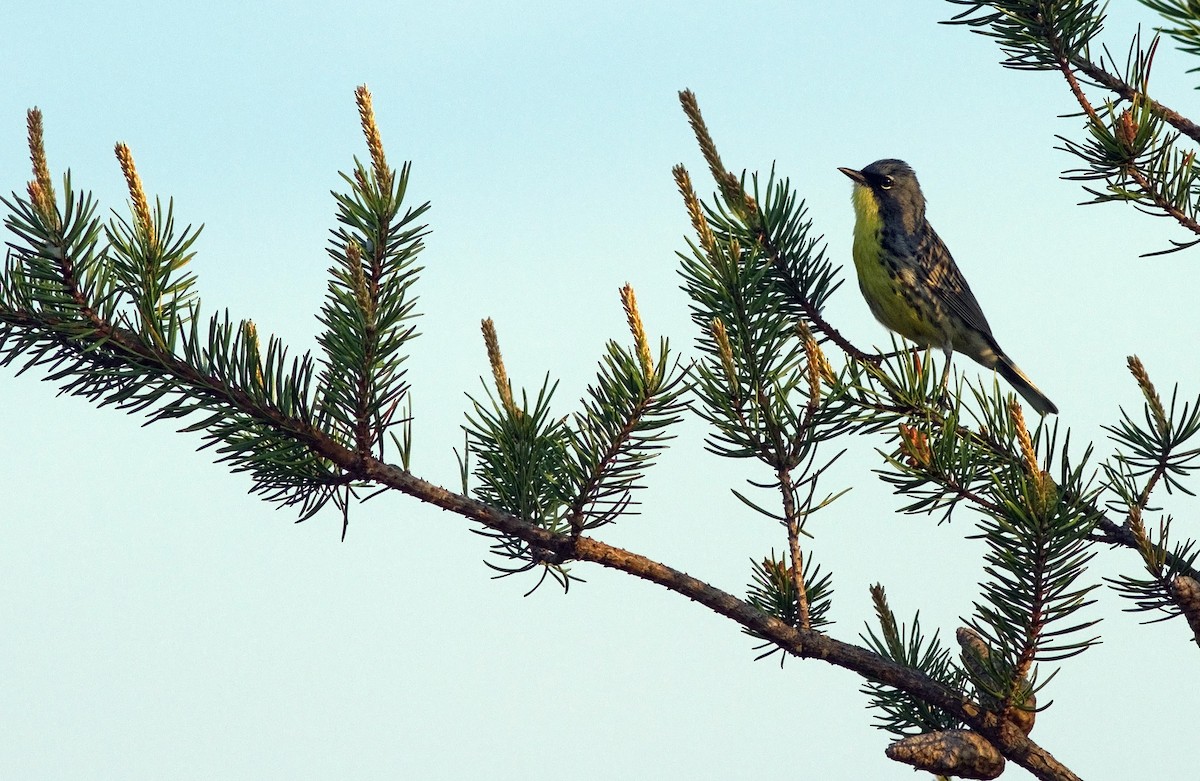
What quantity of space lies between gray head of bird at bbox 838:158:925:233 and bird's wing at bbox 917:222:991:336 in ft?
0.51

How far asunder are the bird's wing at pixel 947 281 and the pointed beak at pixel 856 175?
635 mm

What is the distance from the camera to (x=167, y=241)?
2.83 metres

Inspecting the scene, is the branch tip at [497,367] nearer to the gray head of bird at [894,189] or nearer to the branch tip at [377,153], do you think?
the branch tip at [377,153]

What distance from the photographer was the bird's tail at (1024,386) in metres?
Answer: 7.91

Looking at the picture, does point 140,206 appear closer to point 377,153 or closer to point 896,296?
point 377,153

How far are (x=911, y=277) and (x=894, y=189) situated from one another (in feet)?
4.34

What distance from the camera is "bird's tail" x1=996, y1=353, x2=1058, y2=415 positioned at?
791cm

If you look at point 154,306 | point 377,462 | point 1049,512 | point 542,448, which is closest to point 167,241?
point 154,306

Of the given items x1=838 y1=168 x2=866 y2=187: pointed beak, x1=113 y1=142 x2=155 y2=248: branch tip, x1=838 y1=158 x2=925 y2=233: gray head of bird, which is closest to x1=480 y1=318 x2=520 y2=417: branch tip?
x1=113 y1=142 x2=155 y2=248: branch tip

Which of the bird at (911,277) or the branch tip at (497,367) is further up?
the bird at (911,277)

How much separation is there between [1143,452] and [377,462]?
2.39m

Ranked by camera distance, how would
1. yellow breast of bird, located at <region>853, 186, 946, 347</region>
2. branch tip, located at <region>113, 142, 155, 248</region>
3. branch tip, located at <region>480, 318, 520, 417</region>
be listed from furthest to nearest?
yellow breast of bird, located at <region>853, 186, 946, 347</region>
branch tip, located at <region>480, 318, 520, 417</region>
branch tip, located at <region>113, 142, 155, 248</region>

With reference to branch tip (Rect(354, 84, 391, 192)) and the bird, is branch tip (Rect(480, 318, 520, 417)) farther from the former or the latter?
the bird

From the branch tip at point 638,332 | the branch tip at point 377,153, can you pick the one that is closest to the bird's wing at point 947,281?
the branch tip at point 638,332
